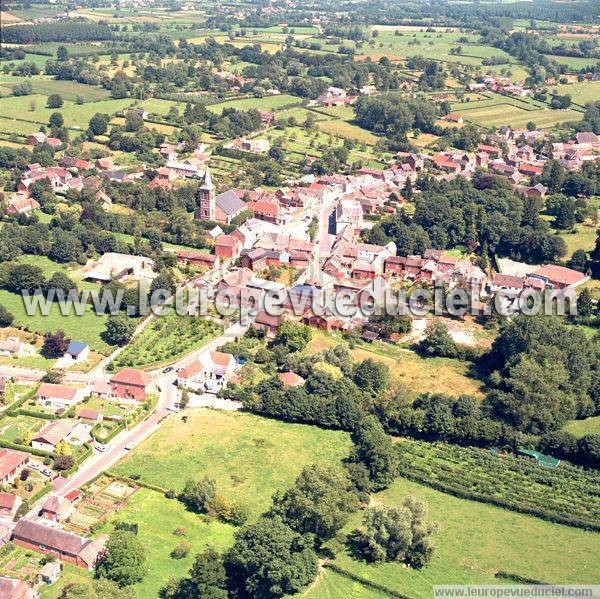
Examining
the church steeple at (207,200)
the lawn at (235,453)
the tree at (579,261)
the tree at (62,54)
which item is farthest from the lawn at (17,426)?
the tree at (62,54)

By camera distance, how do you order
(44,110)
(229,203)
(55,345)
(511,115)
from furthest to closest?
(511,115) → (44,110) → (229,203) → (55,345)

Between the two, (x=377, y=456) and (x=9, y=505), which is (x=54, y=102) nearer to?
(x=9, y=505)

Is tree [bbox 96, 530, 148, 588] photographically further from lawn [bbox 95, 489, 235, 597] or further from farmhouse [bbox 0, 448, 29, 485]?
farmhouse [bbox 0, 448, 29, 485]

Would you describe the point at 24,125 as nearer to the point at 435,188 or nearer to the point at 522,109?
the point at 435,188

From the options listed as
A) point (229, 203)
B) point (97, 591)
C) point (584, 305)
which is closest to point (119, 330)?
point (97, 591)

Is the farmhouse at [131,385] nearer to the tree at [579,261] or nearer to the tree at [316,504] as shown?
the tree at [316,504]

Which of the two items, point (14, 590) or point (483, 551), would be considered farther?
point (483, 551)
